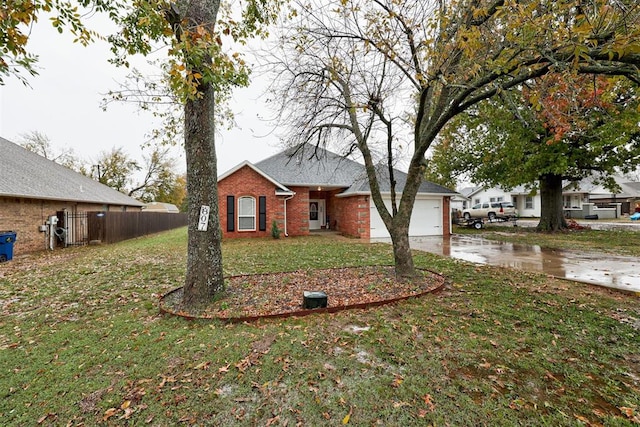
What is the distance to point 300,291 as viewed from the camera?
5.38m

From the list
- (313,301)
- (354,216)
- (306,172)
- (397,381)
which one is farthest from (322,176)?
(397,381)

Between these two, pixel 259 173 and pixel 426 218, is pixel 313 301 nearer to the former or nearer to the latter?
pixel 259 173

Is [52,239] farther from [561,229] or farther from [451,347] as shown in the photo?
[561,229]

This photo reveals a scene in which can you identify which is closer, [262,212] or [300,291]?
[300,291]

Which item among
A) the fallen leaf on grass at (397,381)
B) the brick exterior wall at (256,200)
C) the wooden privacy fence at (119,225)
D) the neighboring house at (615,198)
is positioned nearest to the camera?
the fallen leaf on grass at (397,381)

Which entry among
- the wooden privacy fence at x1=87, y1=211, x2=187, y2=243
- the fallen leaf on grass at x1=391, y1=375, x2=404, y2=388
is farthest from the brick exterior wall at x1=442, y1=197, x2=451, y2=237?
the wooden privacy fence at x1=87, y1=211, x2=187, y2=243

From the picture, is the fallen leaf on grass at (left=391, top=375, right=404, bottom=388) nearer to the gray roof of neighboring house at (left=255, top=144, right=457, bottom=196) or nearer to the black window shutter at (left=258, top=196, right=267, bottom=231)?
the gray roof of neighboring house at (left=255, top=144, right=457, bottom=196)

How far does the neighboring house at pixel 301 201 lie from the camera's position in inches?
578

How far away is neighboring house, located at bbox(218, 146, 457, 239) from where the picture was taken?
14.7 meters

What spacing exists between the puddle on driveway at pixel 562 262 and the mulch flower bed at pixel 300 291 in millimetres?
3293

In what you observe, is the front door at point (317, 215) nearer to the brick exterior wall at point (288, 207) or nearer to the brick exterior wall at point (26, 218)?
the brick exterior wall at point (288, 207)

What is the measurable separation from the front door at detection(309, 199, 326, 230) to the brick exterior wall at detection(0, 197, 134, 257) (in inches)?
534

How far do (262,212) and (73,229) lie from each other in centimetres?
923

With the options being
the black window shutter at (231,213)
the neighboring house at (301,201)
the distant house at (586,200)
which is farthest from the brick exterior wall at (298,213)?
the distant house at (586,200)
